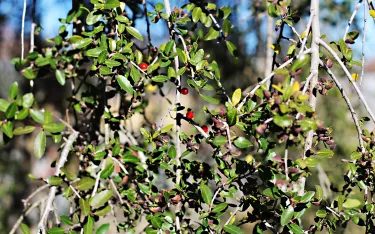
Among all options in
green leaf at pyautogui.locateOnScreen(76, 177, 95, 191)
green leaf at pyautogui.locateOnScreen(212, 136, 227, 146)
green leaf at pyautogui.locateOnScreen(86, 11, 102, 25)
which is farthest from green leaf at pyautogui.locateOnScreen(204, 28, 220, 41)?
green leaf at pyautogui.locateOnScreen(76, 177, 95, 191)

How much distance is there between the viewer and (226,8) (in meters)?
1.27

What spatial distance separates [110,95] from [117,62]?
311 millimetres

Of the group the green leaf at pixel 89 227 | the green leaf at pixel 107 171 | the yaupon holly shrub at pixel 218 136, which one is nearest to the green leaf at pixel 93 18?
the yaupon holly shrub at pixel 218 136

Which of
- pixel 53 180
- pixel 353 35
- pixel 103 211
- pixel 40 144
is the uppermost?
pixel 353 35

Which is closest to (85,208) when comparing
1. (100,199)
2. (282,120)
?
(100,199)

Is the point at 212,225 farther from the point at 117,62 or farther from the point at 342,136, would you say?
the point at 342,136

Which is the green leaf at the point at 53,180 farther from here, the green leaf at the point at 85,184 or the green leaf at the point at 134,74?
the green leaf at the point at 134,74

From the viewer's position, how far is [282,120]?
0.69 meters

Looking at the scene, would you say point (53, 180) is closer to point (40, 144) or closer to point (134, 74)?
point (40, 144)

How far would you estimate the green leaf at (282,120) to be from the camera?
69cm

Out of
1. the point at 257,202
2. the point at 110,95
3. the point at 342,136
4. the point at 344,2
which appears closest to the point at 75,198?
the point at 110,95

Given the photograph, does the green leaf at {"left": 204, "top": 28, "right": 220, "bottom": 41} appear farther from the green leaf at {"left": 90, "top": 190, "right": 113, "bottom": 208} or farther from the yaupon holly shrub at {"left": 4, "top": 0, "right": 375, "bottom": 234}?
the green leaf at {"left": 90, "top": 190, "right": 113, "bottom": 208}

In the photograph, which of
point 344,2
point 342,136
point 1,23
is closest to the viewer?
point 344,2

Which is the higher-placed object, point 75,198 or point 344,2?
point 344,2
